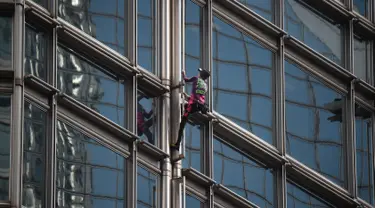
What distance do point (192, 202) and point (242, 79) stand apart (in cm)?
449

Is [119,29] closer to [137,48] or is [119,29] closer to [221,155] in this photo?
[137,48]

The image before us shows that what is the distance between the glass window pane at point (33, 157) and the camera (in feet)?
176

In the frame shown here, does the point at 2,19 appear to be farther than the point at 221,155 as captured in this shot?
No

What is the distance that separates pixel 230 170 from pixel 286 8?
6.04 m

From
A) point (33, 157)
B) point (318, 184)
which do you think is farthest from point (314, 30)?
point (33, 157)

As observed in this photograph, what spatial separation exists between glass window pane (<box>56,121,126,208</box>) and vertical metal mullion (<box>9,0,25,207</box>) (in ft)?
5.01

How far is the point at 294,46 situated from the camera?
62125 millimetres

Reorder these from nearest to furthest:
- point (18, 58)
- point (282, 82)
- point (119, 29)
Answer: point (18, 58) → point (119, 29) → point (282, 82)

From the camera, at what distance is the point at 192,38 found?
5922 centimetres

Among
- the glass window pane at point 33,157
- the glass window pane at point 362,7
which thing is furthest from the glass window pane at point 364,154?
the glass window pane at point 33,157

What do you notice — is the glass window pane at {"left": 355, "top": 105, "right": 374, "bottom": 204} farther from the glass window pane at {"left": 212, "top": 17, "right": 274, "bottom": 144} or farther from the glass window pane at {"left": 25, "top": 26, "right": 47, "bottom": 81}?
the glass window pane at {"left": 25, "top": 26, "right": 47, "bottom": 81}

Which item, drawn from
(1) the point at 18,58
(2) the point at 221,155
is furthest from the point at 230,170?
(1) the point at 18,58

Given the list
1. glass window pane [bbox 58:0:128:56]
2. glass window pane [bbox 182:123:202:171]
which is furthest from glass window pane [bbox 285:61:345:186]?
glass window pane [bbox 58:0:128:56]

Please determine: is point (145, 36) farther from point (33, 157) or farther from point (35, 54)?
point (33, 157)
